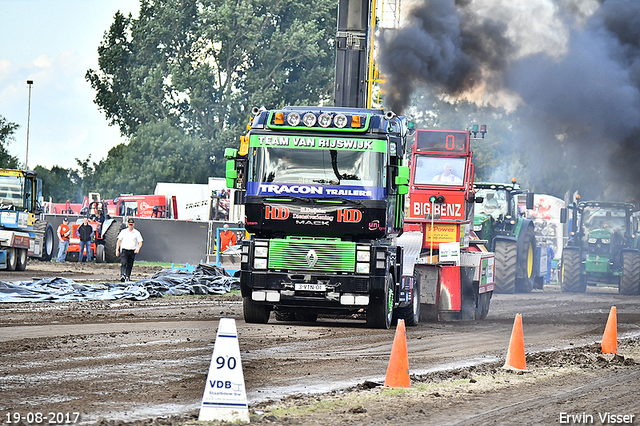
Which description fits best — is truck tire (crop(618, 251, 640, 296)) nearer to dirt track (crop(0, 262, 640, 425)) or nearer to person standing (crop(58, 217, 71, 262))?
dirt track (crop(0, 262, 640, 425))

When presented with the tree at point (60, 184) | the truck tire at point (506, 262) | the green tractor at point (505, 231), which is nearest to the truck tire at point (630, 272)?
the green tractor at point (505, 231)

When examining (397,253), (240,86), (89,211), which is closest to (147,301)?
(397,253)

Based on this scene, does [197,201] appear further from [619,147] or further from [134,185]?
[619,147]

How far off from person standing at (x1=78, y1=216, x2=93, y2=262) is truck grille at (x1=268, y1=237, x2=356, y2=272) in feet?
69.4

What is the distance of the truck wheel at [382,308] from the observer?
1424 cm

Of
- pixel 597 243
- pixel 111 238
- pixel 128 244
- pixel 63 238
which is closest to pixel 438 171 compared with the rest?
pixel 128 244

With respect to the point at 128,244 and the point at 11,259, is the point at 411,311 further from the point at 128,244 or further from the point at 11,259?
the point at 11,259

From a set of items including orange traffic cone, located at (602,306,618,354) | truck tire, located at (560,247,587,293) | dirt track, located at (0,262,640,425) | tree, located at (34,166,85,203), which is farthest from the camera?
tree, located at (34,166,85,203)

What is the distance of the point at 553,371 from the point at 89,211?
29.5 m

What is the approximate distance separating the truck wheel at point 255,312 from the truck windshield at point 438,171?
647 centimetres

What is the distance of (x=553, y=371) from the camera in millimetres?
10617

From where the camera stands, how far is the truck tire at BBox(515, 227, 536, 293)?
27984 millimetres

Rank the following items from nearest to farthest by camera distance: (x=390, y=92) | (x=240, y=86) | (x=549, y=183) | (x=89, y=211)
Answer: (x=390, y=92) → (x=89, y=211) → (x=549, y=183) → (x=240, y=86)

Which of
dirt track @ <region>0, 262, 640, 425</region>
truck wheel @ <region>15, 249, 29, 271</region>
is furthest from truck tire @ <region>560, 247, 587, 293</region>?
truck wheel @ <region>15, 249, 29, 271</region>
